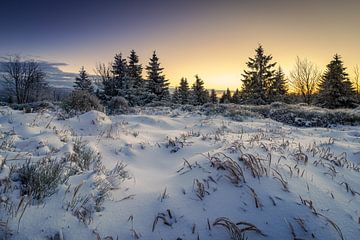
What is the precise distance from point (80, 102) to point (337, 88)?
1371 inches

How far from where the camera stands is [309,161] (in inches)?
133

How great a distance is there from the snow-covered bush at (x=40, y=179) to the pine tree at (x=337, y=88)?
38268 millimetres

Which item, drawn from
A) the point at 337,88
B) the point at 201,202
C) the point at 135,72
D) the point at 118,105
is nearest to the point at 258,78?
the point at 337,88

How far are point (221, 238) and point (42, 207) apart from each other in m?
1.57

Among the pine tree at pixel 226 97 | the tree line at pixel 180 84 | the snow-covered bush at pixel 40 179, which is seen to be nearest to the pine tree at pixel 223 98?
the pine tree at pixel 226 97

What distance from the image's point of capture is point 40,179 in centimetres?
242

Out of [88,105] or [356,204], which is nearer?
[356,204]

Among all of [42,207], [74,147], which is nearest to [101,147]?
[74,147]

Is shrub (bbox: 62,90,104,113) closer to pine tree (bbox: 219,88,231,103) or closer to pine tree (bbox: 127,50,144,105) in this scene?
pine tree (bbox: 127,50,144,105)

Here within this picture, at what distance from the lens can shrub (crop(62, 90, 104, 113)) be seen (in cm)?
1065

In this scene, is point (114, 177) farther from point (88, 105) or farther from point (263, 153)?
point (88, 105)

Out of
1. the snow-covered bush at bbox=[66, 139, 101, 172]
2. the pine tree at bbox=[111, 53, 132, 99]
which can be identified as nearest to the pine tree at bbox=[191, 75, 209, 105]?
the pine tree at bbox=[111, 53, 132, 99]

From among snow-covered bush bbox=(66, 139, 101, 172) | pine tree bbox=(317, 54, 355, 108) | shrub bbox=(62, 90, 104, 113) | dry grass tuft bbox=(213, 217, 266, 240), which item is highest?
pine tree bbox=(317, 54, 355, 108)

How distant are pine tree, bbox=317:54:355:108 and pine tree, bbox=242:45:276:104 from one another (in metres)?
8.09
